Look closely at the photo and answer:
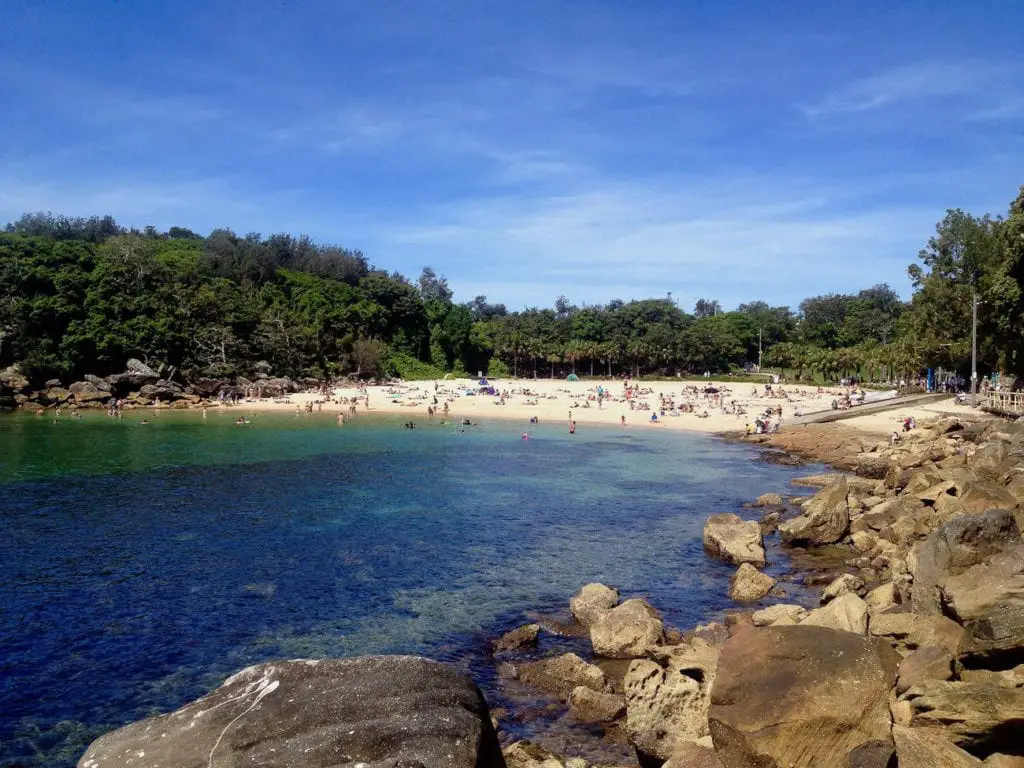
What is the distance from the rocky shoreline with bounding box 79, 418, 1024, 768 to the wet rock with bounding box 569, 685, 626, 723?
0.02m

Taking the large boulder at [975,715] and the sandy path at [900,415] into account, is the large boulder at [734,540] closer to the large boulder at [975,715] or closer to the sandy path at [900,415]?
the large boulder at [975,715]

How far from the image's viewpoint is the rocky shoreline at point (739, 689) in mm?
5691

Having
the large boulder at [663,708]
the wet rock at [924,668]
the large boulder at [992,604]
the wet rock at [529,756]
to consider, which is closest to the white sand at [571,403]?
the large boulder at [992,604]

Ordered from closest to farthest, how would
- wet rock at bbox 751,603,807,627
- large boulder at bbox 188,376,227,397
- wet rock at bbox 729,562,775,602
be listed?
wet rock at bbox 751,603,807,627 → wet rock at bbox 729,562,775,602 → large boulder at bbox 188,376,227,397

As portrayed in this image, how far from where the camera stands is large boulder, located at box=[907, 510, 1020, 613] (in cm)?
1156

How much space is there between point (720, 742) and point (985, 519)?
772cm

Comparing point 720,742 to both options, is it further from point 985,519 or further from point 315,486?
point 315,486

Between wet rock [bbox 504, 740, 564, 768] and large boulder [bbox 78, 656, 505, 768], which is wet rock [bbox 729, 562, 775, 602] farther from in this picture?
large boulder [bbox 78, 656, 505, 768]

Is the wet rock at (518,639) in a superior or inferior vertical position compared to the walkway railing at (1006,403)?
inferior

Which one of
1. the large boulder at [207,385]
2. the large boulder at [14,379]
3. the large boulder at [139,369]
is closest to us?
the large boulder at [14,379]

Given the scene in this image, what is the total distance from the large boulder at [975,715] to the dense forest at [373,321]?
3689cm

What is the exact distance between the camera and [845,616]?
1193 cm

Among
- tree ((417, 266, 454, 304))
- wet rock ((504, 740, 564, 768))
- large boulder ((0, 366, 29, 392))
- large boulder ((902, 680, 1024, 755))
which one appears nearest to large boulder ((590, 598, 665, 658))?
wet rock ((504, 740, 564, 768))

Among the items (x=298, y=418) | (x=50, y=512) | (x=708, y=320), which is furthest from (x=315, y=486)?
(x=708, y=320)
